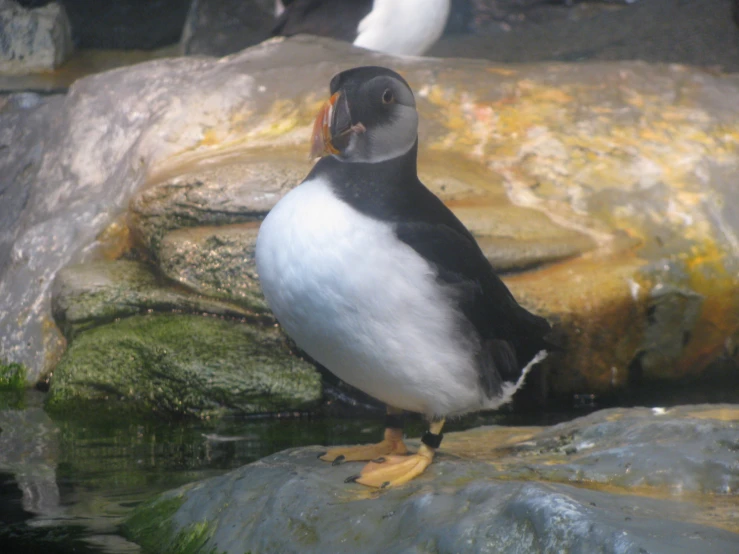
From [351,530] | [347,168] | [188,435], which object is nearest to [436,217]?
[347,168]

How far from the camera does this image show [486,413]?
4797 millimetres

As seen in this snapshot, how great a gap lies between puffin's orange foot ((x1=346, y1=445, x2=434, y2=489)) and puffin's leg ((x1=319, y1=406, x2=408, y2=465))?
13 centimetres

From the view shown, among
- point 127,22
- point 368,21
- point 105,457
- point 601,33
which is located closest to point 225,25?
point 127,22

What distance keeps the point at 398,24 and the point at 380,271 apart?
16.1 feet

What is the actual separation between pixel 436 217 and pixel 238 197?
2.44m

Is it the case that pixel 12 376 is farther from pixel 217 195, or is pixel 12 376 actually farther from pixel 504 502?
pixel 504 502

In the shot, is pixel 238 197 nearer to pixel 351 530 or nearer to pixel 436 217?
pixel 436 217

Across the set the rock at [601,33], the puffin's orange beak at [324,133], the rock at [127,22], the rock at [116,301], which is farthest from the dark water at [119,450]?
the rock at [127,22]

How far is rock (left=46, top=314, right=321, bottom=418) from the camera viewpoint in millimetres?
4594

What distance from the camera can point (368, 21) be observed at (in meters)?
6.96

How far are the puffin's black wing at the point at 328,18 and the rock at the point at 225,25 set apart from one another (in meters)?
2.68

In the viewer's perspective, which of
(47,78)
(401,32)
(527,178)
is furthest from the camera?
(47,78)

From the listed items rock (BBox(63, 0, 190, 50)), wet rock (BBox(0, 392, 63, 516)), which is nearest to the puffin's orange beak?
wet rock (BBox(0, 392, 63, 516))

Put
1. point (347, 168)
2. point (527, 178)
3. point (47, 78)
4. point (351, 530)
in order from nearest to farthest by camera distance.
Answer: point (351, 530) < point (347, 168) < point (527, 178) < point (47, 78)
